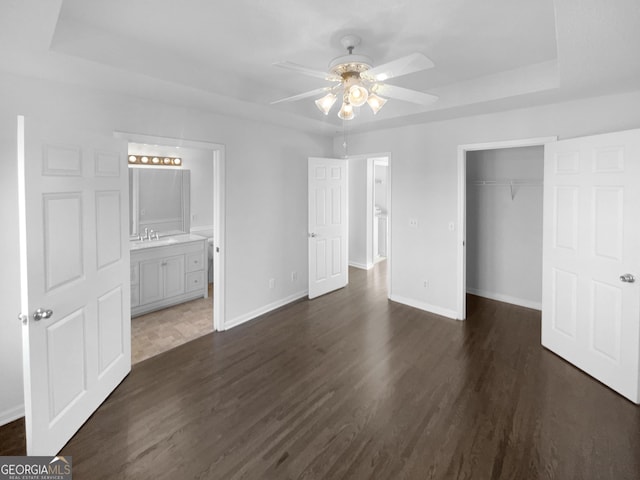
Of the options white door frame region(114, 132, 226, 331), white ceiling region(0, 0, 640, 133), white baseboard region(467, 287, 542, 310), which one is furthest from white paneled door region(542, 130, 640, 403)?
white door frame region(114, 132, 226, 331)

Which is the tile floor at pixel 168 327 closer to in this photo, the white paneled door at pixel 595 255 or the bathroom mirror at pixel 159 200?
the bathroom mirror at pixel 159 200

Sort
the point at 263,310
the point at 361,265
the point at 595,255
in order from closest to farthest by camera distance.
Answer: the point at 595,255
the point at 263,310
the point at 361,265

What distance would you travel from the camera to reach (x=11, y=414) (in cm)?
237

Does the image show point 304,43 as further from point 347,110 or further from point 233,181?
point 233,181

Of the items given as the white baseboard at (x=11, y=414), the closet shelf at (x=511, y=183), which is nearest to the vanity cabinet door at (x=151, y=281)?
the white baseboard at (x=11, y=414)

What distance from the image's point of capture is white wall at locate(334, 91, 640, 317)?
3.37 m

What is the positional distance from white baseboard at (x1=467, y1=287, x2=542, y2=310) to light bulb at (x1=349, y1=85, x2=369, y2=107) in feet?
12.3

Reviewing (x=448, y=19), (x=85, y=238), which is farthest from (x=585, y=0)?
(x=85, y=238)

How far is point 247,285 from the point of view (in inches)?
160

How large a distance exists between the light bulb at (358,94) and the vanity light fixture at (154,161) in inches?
139

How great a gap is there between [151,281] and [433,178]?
368 cm

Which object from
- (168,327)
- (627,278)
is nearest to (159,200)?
(168,327)

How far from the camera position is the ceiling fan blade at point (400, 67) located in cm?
181

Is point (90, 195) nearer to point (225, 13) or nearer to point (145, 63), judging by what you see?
point (145, 63)
